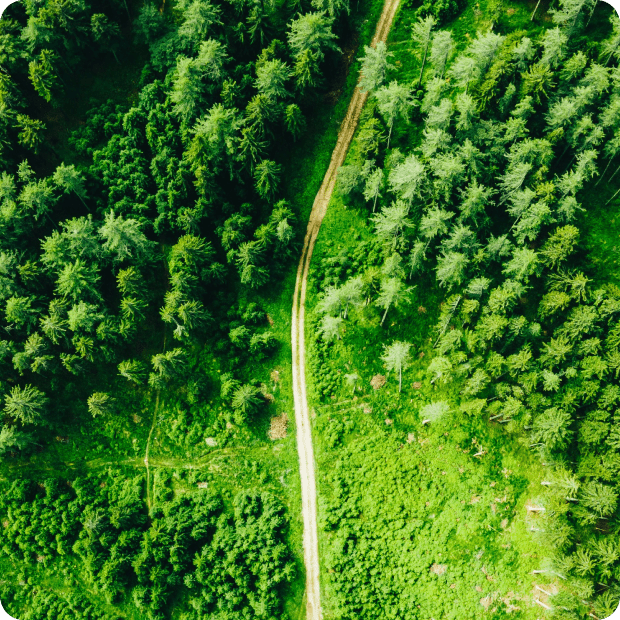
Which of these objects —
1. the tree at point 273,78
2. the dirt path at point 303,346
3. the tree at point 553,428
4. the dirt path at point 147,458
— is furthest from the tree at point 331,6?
the tree at point 553,428

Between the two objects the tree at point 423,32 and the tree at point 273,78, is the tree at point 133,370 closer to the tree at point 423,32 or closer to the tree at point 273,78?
the tree at point 273,78

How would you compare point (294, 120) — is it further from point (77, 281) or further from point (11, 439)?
point (11, 439)

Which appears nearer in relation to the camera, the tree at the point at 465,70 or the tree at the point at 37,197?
the tree at the point at 37,197

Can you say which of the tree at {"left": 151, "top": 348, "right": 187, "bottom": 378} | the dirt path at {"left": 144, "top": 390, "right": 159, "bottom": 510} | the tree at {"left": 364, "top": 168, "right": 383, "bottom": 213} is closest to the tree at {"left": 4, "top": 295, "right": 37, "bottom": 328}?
the tree at {"left": 151, "top": 348, "right": 187, "bottom": 378}

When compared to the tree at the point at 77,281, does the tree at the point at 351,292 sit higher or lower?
higher

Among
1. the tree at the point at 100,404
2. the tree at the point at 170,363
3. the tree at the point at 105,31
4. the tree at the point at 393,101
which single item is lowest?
the tree at the point at 100,404

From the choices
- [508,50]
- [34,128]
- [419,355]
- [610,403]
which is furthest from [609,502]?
[34,128]

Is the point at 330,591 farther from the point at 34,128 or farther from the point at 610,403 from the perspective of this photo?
the point at 34,128
